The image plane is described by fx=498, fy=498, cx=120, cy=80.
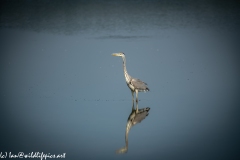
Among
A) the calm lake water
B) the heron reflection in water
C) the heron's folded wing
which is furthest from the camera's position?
the heron's folded wing

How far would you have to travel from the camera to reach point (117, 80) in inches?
655

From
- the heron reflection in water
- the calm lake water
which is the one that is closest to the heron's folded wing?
the calm lake water

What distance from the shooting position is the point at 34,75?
17812 millimetres

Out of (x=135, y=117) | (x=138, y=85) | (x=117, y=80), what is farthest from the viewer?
(x=117, y=80)

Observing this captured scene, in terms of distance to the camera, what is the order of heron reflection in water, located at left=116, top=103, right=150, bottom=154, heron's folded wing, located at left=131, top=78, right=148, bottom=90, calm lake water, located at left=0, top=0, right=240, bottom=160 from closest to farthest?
1. calm lake water, located at left=0, top=0, right=240, bottom=160
2. heron reflection in water, located at left=116, top=103, right=150, bottom=154
3. heron's folded wing, located at left=131, top=78, right=148, bottom=90

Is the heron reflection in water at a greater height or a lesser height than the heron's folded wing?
lesser

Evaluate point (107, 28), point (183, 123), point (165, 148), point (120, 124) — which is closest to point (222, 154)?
point (165, 148)

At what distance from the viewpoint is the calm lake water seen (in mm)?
11625

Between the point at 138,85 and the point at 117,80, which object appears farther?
the point at 117,80

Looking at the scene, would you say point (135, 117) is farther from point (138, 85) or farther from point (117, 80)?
point (117, 80)

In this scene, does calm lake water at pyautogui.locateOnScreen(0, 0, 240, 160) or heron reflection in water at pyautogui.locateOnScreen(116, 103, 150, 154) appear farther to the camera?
heron reflection in water at pyautogui.locateOnScreen(116, 103, 150, 154)

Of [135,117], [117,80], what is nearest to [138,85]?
[135,117]

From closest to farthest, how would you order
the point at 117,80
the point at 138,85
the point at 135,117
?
the point at 135,117
the point at 138,85
the point at 117,80

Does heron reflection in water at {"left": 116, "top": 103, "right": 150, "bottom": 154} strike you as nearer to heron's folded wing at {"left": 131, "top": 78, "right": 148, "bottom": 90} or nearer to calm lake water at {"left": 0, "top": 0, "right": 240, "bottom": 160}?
calm lake water at {"left": 0, "top": 0, "right": 240, "bottom": 160}
